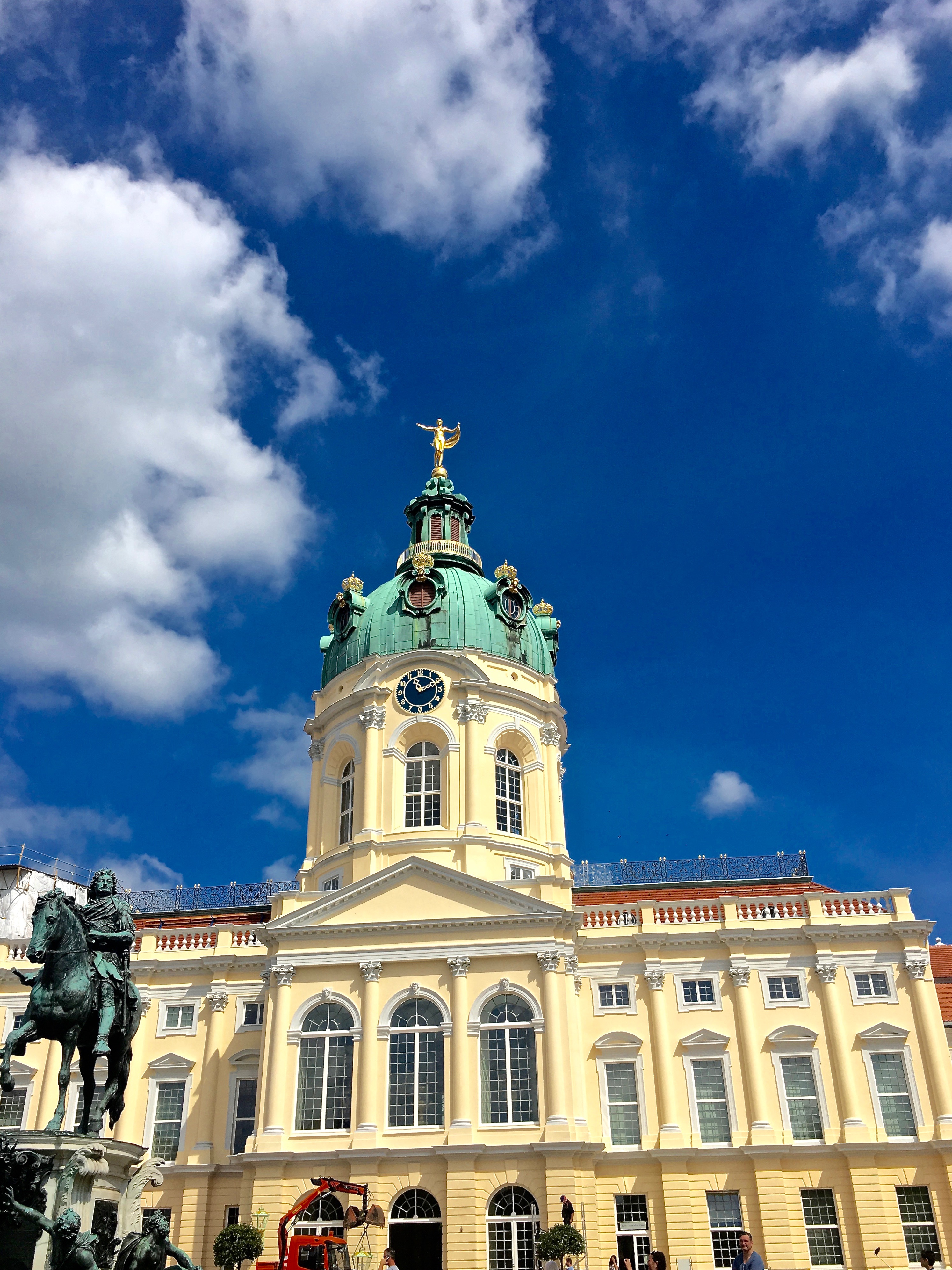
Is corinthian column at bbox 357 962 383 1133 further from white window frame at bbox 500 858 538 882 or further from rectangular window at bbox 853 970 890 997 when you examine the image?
rectangular window at bbox 853 970 890 997

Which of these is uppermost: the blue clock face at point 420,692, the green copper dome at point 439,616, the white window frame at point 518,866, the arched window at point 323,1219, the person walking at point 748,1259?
the green copper dome at point 439,616

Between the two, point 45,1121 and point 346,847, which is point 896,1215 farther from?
point 45,1121

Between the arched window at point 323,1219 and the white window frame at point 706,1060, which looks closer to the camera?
the arched window at point 323,1219

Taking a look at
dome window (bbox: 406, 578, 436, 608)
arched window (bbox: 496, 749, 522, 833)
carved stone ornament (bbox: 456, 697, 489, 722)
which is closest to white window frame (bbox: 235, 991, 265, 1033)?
arched window (bbox: 496, 749, 522, 833)

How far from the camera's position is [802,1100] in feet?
116

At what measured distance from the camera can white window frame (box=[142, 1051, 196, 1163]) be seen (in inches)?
1497

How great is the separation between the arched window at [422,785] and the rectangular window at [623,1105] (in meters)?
11.0

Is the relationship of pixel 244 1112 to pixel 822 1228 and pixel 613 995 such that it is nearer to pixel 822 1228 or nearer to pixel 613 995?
pixel 613 995

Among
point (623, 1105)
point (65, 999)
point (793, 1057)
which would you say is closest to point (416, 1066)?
point (623, 1105)

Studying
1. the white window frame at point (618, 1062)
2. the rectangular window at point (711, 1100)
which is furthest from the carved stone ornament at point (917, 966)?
the white window frame at point (618, 1062)

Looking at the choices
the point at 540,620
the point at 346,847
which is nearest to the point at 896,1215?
the point at 346,847

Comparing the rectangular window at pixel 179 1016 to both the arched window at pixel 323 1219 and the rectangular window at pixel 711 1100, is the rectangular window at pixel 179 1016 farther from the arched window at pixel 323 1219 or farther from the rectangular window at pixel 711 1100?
the rectangular window at pixel 711 1100

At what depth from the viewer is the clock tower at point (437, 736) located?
40656mm

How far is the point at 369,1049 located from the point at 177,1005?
31.8 ft
